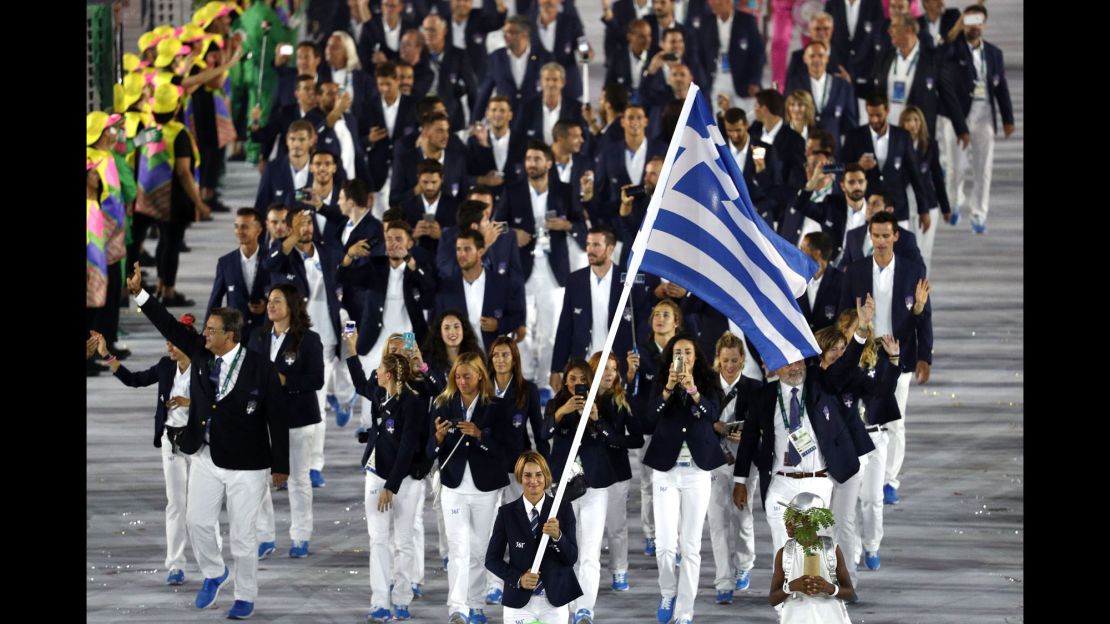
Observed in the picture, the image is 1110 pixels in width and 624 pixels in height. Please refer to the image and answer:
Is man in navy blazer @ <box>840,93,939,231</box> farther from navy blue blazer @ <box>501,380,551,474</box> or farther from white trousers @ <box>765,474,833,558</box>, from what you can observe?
navy blue blazer @ <box>501,380,551,474</box>

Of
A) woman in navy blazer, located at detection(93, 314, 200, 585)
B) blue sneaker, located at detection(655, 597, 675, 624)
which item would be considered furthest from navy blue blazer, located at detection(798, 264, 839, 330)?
woman in navy blazer, located at detection(93, 314, 200, 585)

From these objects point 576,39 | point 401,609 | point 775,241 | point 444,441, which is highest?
point 576,39

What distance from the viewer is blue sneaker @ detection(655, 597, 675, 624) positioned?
1645cm

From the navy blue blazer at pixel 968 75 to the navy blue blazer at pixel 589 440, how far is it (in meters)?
8.83

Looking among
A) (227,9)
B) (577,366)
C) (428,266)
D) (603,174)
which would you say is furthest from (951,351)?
(227,9)

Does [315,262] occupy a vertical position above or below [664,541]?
above

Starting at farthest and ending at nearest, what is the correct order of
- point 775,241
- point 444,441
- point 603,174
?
point 603,174 → point 444,441 → point 775,241

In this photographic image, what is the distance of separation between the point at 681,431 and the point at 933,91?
8.58 meters

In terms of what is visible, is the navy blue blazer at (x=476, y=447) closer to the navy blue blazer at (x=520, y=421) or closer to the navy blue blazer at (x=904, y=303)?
the navy blue blazer at (x=520, y=421)

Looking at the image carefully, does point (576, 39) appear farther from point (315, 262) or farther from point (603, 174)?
point (315, 262)

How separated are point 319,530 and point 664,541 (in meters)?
3.10

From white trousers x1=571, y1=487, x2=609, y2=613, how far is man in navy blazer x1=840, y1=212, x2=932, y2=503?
119 inches

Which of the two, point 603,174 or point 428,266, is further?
point 603,174

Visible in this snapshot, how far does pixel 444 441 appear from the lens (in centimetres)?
1641
